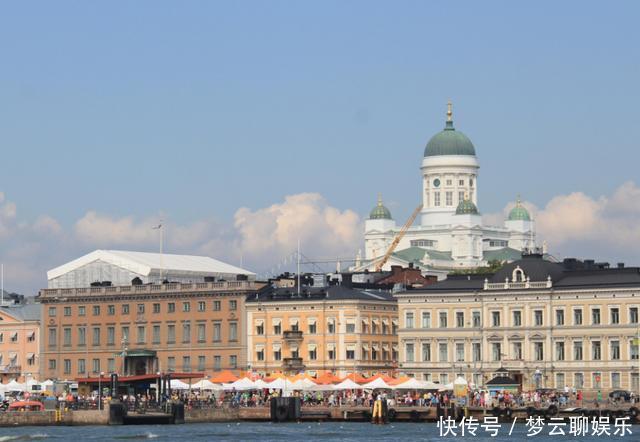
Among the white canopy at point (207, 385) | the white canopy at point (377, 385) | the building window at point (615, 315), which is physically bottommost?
the white canopy at point (377, 385)

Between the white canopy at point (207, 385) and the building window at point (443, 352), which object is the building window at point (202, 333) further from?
the white canopy at point (207, 385)

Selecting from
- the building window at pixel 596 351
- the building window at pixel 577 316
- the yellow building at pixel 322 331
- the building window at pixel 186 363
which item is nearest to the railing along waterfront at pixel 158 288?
the yellow building at pixel 322 331

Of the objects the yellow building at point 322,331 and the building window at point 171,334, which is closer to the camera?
the yellow building at point 322,331

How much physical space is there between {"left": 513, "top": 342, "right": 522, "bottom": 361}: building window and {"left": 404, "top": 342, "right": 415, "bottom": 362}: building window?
881 cm

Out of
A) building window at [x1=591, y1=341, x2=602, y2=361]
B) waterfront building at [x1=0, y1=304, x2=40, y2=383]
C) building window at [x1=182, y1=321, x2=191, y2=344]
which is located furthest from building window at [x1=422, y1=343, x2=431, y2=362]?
waterfront building at [x1=0, y1=304, x2=40, y2=383]

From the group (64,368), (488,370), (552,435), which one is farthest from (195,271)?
(552,435)

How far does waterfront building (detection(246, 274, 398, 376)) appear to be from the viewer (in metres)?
158

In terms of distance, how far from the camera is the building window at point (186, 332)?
165m

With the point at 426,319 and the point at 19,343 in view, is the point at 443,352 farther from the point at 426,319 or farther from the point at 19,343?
the point at 19,343

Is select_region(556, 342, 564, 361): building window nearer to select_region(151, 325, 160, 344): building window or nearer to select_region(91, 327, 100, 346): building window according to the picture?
select_region(151, 325, 160, 344): building window

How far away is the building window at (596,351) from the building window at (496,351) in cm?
763

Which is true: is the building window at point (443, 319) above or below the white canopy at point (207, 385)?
above

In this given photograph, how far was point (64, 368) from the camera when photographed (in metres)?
173

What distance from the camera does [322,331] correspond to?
15962 cm
